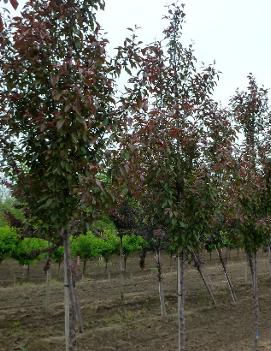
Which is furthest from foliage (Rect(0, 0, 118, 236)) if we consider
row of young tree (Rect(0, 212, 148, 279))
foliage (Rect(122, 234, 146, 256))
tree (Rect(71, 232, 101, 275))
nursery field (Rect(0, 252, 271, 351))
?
foliage (Rect(122, 234, 146, 256))

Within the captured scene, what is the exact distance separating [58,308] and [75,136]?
11.9 metres

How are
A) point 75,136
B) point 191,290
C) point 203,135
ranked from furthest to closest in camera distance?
point 191,290
point 203,135
point 75,136

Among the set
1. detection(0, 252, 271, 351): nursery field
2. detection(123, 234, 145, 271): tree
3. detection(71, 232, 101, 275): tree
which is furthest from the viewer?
detection(123, 234, 145, 271): tree

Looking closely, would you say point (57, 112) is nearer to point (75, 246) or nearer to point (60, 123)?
point (60, 123)

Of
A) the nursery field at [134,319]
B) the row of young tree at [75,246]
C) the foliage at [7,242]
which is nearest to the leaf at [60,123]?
the nursery field at [134,319]

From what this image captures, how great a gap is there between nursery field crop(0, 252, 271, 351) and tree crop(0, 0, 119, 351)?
19.5 ft

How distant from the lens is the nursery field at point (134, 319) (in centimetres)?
1035

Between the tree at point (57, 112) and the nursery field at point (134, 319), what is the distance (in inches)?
235

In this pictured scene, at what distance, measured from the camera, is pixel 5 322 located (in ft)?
43.0

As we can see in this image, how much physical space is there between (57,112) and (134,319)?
33.1ft

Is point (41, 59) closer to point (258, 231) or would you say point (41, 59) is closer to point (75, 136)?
point (75, 136)

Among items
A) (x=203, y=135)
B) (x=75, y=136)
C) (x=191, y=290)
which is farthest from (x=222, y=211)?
(x=191, y=290)

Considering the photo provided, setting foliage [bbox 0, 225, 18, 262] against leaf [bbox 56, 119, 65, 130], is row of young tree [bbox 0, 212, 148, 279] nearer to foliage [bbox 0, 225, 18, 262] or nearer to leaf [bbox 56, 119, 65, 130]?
foliage [bbox 0, 225, 18, 262]

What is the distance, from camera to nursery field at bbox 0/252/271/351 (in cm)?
1035
